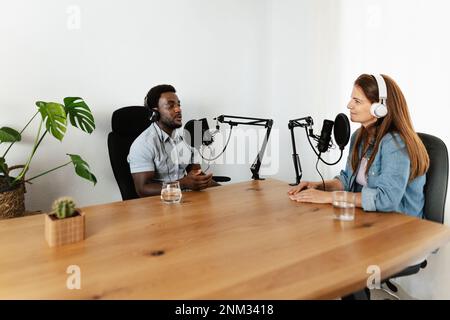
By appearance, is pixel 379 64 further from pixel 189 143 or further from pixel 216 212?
pixel 216 212

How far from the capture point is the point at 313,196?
150 cm

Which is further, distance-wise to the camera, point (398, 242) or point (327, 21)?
point (327, 21)

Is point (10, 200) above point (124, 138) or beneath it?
beneath

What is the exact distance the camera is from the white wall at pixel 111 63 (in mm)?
2244

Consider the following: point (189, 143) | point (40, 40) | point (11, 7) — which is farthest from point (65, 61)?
point (189, 143)

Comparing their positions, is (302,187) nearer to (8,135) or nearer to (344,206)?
(344,206)

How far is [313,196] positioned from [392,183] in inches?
12.1

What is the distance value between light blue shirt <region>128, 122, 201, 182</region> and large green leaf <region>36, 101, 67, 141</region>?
0.40 metres

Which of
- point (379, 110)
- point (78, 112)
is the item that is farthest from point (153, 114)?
point (379, 110)

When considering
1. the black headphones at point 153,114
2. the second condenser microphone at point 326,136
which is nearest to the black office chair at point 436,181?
the second condenser microphone at point 326,136

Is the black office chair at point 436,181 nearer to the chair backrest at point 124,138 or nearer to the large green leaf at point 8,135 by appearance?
the chair backrest at point 124,138

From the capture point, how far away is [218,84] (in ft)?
10.2

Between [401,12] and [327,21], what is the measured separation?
0.67m

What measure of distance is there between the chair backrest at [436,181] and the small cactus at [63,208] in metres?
1.43
